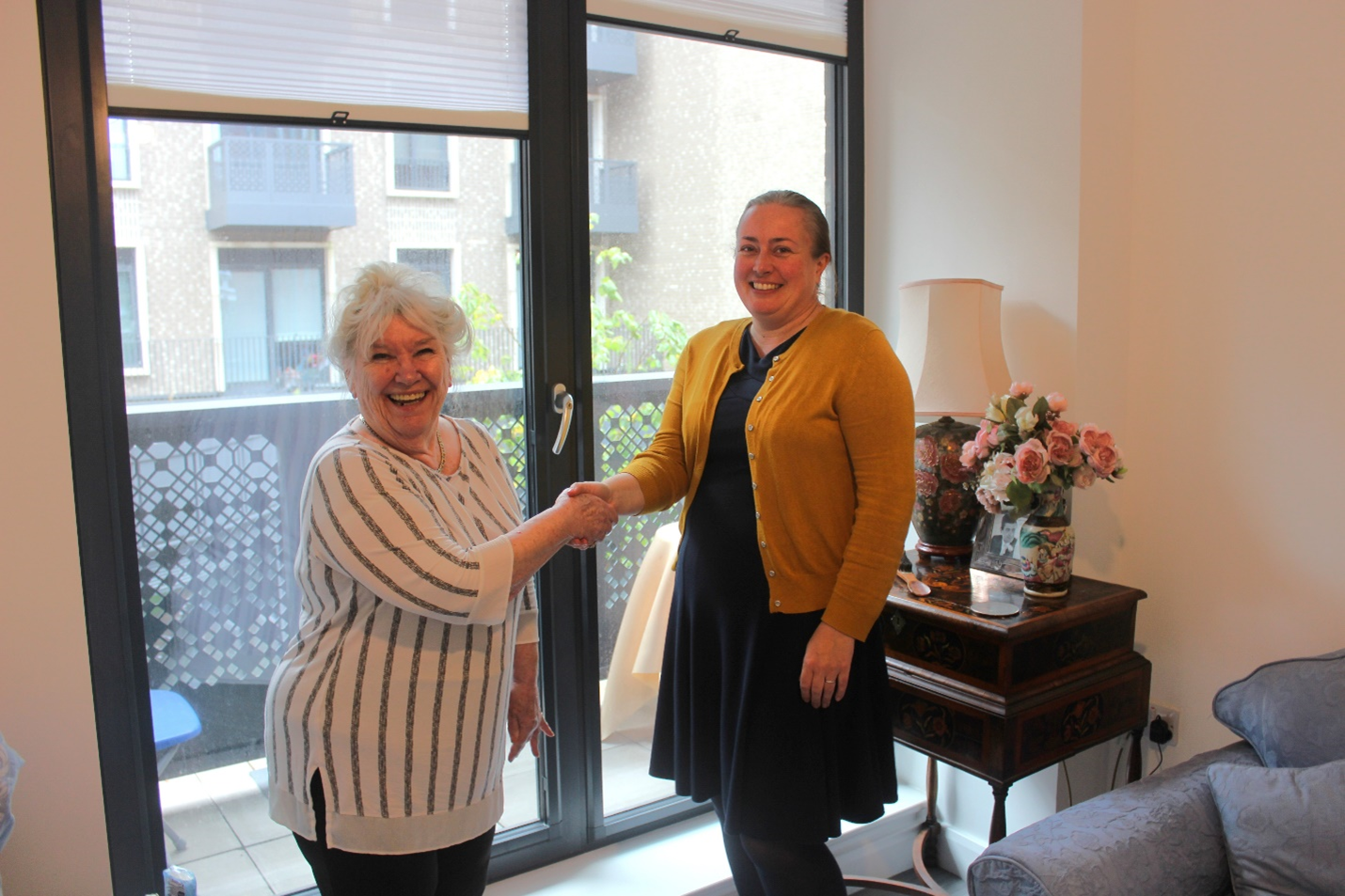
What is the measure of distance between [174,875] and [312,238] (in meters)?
1.25

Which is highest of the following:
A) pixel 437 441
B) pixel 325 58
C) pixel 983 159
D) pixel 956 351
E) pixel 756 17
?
pixel 756 17

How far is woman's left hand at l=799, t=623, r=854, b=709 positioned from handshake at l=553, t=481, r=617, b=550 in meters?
0.42

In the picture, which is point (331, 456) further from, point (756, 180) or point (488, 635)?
point (756, 180)

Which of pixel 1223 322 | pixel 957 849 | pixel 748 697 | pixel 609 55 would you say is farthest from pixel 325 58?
pixel 957 849

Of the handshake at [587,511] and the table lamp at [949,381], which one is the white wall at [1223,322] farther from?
the handshake at [587,511]

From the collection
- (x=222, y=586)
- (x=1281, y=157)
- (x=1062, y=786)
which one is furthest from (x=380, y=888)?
(x=1281, y=157)

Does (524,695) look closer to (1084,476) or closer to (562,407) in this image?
(562,407)

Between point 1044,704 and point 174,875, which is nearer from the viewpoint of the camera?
point 174,875

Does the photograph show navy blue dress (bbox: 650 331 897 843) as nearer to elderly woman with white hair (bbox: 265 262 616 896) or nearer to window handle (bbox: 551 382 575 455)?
elderly woman with white hair (bbox: 265 262 616 896)

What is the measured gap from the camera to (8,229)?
1669 millimetres

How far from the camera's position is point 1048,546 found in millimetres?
2131

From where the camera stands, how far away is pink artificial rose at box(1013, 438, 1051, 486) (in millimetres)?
2049

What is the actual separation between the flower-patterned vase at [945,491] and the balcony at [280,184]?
1394mm

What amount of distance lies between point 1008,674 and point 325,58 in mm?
1823
